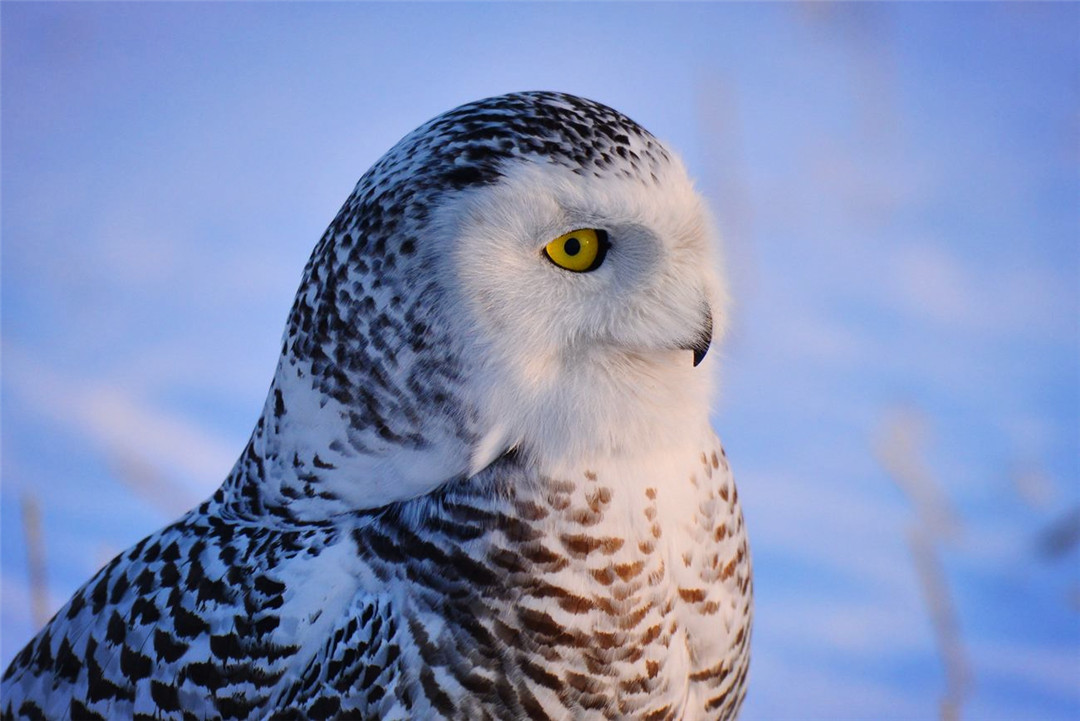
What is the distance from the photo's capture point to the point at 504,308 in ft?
5.06

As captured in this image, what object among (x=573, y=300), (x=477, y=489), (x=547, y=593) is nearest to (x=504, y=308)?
(x=573, y=300)

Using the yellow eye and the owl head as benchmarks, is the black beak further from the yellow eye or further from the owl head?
the yellow eye

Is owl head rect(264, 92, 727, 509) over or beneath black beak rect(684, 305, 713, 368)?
beneath

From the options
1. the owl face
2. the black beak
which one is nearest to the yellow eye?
the owl face

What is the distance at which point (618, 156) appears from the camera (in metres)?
1.59

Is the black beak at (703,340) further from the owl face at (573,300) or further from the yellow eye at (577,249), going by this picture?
the yellow eye at (577,249)

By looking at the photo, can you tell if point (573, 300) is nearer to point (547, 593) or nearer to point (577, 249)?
point (577, 249)

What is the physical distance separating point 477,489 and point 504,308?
0.76 ft

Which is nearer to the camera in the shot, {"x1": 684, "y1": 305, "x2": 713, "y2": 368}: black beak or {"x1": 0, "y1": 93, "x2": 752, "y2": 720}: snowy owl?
{"x1": 0, "y1": 93, "x2": 752, "y2": 720}: snowy owl

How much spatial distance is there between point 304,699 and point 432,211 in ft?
2.06

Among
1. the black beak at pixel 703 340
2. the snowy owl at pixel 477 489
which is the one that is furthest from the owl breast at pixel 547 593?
the black beak at pixel 703 340

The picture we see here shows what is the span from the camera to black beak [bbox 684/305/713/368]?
5.41ft

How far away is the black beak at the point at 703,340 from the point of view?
165 centimetres

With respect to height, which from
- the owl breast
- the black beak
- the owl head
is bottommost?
the owl breast
